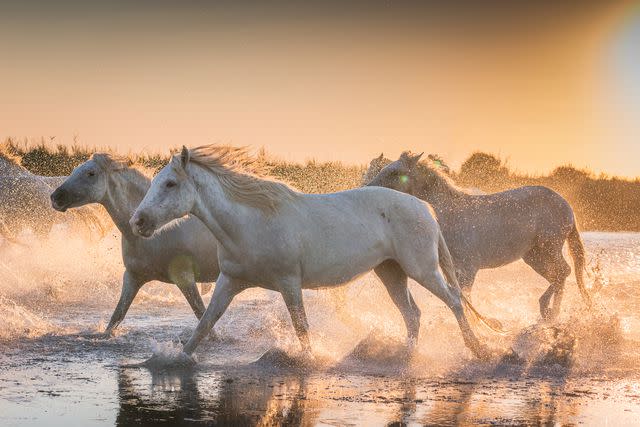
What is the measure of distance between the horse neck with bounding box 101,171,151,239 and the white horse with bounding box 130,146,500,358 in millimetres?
1686

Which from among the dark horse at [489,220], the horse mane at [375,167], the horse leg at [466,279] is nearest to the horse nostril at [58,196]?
the dark horse at [489,220]

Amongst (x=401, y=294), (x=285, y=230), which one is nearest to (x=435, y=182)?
(x=401, y=294)

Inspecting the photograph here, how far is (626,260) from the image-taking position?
19.9 metres

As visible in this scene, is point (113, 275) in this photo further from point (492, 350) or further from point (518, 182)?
point (518, 182)

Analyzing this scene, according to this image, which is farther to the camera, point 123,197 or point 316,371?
point 123,197

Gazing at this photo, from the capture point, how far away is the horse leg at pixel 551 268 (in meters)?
10.9

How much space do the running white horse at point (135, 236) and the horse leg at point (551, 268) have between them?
4175mm

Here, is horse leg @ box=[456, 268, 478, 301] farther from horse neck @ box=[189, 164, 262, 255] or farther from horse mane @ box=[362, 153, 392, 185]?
horse neck @ box=[189, 164, 262, 255]

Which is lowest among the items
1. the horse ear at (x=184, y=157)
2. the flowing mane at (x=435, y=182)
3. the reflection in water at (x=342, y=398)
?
the reflection in water at (x=342, y=398)

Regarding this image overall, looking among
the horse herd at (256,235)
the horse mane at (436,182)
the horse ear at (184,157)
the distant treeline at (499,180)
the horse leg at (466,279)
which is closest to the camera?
the horse ear at (184,157)

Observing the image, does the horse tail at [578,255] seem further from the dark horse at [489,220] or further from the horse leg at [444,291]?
the horse leg at [444,291]

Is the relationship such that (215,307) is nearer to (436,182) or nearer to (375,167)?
(436,182)

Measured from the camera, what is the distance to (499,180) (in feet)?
86.9

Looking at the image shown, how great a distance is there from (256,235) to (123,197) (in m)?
2.08
